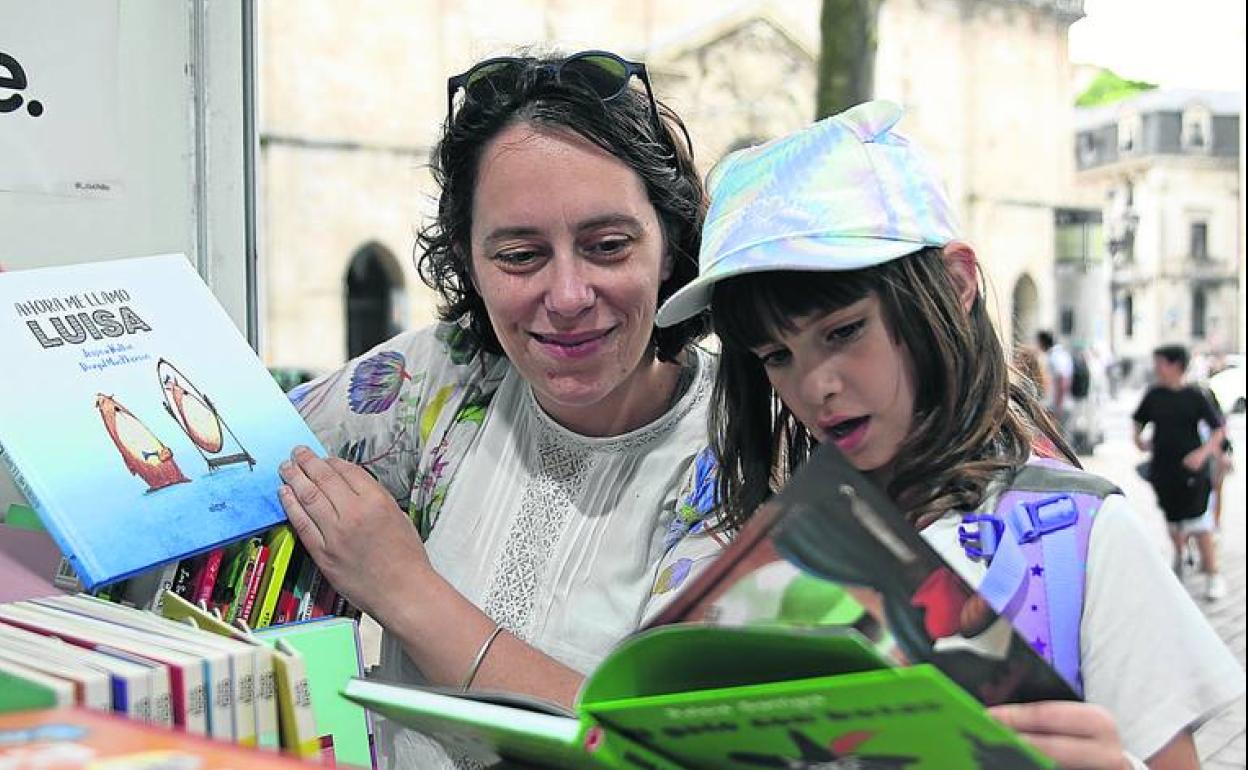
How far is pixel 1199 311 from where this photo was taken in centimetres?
2002

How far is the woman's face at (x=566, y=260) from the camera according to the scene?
135cm

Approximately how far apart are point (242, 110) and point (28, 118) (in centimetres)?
32

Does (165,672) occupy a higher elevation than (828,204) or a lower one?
lower

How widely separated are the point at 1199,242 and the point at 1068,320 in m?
2.66

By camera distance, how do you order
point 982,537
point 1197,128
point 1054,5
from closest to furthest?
point 982,537
point 1054,5
point 1197,128

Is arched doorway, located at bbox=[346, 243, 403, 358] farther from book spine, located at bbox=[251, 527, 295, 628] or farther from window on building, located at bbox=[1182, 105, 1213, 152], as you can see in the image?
book spine, located at bbox=[251, 527, 295, 628]

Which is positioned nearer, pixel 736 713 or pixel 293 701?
pixel 736 713

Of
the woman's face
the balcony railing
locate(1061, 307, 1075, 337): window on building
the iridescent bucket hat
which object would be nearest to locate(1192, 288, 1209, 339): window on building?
locate(1061, 307, 1075, 337): window on building

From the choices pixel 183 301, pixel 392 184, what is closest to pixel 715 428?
pixel 183 301

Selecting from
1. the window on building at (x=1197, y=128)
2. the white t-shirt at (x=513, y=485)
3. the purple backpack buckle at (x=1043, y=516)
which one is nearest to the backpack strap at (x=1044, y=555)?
the purple backpack buckle at (x=1043, y=516)

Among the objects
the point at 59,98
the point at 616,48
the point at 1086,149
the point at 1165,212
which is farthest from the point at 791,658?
the point at 1086,149

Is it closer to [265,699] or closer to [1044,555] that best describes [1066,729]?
[1044,555]

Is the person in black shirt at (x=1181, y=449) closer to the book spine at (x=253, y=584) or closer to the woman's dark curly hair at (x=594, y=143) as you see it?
the woman's dark curly hair at (x=594, y=143)

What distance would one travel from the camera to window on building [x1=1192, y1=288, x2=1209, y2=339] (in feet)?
65.6
